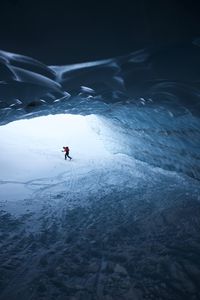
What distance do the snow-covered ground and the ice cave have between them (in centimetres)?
2

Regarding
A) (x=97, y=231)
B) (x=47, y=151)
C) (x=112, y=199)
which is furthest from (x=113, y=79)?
(x=47, y=151)

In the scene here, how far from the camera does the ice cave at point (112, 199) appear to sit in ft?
11.9

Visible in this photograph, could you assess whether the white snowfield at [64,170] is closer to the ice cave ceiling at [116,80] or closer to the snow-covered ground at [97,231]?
the snow-covered ground at [97,231]

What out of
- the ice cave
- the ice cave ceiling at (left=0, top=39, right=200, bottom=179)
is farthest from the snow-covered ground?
the ice cave ceiling at (left=0, top=39, right=200, bottom=179)

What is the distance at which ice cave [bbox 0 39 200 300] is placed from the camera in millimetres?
3621

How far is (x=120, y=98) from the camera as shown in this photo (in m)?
5.02

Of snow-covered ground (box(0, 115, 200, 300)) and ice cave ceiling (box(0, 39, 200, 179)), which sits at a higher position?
ice cave ceiling (box(0, 39, 200, 179))

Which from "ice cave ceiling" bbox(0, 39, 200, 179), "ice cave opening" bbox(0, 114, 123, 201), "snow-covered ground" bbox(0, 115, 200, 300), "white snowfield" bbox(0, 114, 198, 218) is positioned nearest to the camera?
"ice cave ceiling" bbox(0, 39, 200, 179)

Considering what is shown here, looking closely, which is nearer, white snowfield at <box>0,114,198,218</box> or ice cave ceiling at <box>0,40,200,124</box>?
ice cave ceiling at <box>0,40,200,124</box>

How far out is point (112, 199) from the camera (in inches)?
325

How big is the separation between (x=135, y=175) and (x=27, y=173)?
14.2 feet

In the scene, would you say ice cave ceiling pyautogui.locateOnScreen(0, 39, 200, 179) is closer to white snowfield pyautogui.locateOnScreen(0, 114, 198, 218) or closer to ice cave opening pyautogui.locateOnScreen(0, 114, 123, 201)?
white snowfield pyautogui.locateOnScreen(0, 114, 198, 218)

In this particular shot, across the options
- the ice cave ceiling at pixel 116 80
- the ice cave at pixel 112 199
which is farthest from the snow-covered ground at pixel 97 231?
the ice cave ceiling at pixel 116 80

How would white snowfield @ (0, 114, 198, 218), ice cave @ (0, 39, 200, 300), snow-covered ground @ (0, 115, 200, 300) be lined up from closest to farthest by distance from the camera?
ice cave @ (0, 39, 200, 300)
snow-covered ground @ (0, 115, 200, 300)
white snowfield @ (0, 114, 198, 218)
